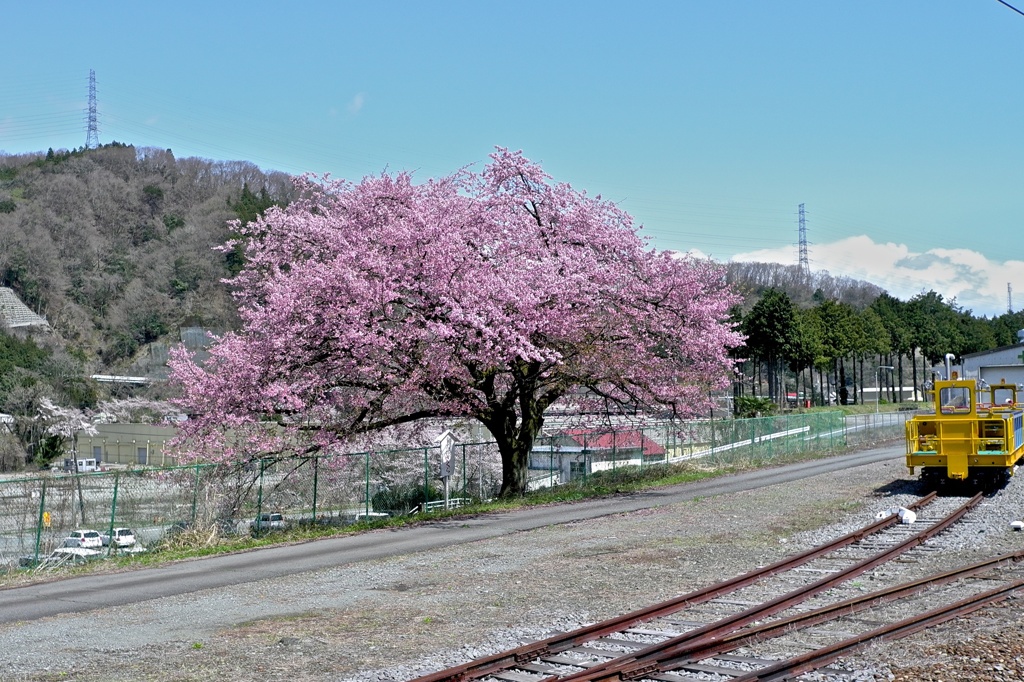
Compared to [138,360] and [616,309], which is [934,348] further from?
[616,309]

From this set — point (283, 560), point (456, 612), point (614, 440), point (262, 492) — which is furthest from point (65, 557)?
point (614, 440)

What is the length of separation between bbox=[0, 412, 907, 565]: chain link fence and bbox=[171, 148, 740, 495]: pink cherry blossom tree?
3.24 feet

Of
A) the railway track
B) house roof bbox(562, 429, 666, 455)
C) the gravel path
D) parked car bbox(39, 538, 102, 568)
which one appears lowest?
parked car bbox(39, 538, 102, 568)

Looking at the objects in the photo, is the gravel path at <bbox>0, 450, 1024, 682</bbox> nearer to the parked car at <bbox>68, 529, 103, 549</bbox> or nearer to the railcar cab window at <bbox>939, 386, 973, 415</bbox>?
the parked car at <bbox>68, 529, 103, 549</bbox>

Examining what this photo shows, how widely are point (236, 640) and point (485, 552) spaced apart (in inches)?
287

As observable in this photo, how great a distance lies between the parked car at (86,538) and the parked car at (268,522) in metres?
3.45

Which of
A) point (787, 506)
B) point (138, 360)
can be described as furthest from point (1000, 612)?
point (138, 360)

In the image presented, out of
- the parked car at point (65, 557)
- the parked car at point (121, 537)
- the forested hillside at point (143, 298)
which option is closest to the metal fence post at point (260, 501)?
the parked car at point (121, 537)

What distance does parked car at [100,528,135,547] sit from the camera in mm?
19817

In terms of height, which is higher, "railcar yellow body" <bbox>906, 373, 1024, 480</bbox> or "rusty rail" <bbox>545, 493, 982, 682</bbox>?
"railcar yellow body" <bbox>906, 373, 1024, 480</bbox>

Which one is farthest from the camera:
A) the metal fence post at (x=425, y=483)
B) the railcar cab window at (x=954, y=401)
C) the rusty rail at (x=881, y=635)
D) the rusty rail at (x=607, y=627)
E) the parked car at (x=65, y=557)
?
the metal fence post at (x=425, y=483)

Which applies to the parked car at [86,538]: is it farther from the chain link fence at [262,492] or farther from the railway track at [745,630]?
the railway track at [745,630]

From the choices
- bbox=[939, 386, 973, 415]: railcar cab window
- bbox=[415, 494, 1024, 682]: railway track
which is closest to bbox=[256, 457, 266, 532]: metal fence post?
bbox=[415, 494, 1024, 682]: railway track

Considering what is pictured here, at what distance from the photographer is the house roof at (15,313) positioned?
92.5 meters
